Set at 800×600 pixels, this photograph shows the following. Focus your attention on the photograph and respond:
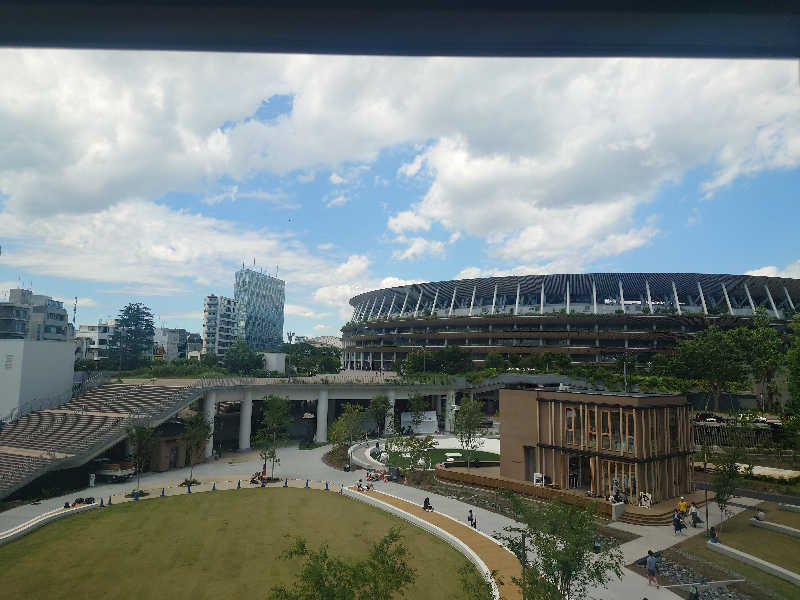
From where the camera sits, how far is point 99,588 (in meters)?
21.6

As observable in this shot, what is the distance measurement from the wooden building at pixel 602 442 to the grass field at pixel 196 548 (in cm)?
1244

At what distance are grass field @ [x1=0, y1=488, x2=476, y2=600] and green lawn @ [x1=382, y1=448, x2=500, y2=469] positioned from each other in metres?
7.03

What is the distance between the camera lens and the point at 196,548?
86.2 ft

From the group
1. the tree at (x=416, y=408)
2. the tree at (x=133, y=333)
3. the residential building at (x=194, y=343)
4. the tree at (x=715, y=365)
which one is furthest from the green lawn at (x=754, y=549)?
the residential building at (x=194, y=343)

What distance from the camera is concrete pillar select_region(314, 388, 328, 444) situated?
62281mm

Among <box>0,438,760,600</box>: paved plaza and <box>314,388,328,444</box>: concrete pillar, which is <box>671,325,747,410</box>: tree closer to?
<box>0,438,760,600</box>: paved plaza

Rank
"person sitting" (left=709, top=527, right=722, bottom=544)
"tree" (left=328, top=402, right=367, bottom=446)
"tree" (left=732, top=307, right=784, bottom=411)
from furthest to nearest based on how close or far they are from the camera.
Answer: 1. "tree" (left=732, top=307, right=784, bottom=411)
2. "tree" (left=328, top=402, right=367, bottom=446)
3. "person sitting" (left=709, top=527, right=722, bottom=544)

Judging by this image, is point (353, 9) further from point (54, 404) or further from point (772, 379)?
point (772, 379)

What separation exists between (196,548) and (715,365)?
62918 millimetres

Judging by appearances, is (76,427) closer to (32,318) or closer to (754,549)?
(754,549)

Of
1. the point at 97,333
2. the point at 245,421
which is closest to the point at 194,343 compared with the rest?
the point at 97,333

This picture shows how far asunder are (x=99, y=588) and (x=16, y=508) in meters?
17.9

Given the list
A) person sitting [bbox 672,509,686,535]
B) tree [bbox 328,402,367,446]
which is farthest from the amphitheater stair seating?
person sitting [bbox 672,509,686,535]

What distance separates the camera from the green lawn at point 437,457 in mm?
41594
